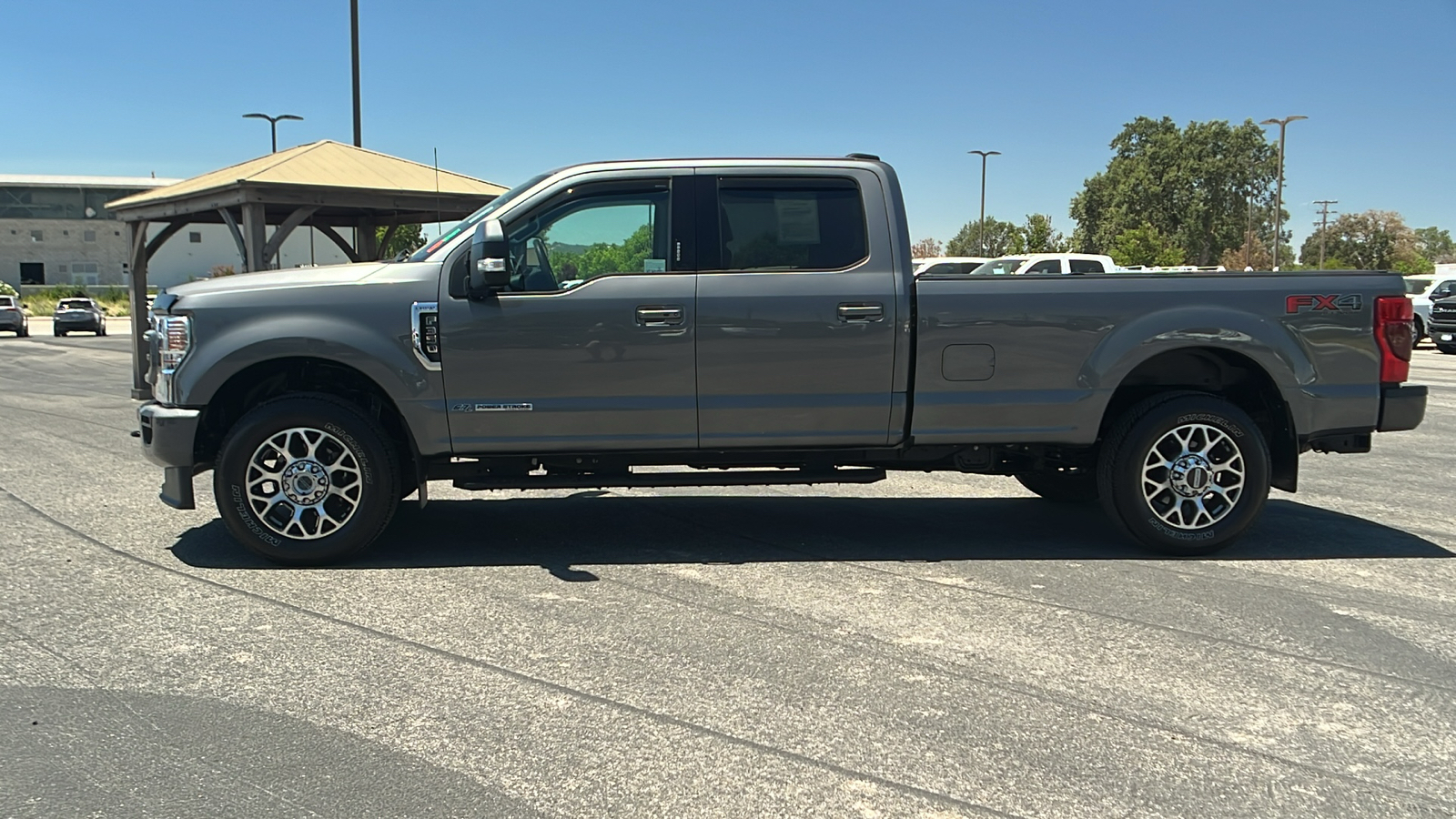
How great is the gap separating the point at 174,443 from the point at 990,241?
9394cm

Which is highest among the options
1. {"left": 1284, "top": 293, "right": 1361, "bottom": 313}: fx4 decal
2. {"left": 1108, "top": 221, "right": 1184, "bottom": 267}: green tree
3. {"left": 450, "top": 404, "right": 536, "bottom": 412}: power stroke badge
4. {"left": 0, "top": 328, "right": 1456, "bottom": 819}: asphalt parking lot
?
{"left": 1108, "top": 221, "right": 1184, "bottom": 267}: green tree

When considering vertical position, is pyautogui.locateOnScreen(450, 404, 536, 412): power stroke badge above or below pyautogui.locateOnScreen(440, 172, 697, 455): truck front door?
below

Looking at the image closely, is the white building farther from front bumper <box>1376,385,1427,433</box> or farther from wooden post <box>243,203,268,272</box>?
front bumper <box>1376,385,1427,433</box>

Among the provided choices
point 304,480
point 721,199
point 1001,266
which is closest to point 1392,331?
point 721,199

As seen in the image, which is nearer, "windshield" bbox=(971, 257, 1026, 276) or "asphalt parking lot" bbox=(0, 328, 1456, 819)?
"asphalt parking lot" bbox=(0, 328, 1456, 819)

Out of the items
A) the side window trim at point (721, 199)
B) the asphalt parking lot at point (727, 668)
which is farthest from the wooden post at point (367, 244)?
the side window trim at point (721, 199)

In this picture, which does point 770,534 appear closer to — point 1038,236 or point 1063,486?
point 1063,486

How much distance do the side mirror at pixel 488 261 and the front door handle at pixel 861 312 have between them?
1.74m

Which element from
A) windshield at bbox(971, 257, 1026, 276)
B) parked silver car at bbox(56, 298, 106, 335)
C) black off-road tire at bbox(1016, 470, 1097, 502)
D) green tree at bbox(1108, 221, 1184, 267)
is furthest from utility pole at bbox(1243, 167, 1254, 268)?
black off-road tire at bbox(1016, 470, 1097, 502)

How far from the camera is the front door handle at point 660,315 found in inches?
227

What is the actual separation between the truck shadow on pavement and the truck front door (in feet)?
2.17

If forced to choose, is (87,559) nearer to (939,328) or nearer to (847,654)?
(847,654)

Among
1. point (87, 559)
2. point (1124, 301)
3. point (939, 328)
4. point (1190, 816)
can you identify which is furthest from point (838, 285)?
point (87, 559)

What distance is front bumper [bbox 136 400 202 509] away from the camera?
18.8 feet
